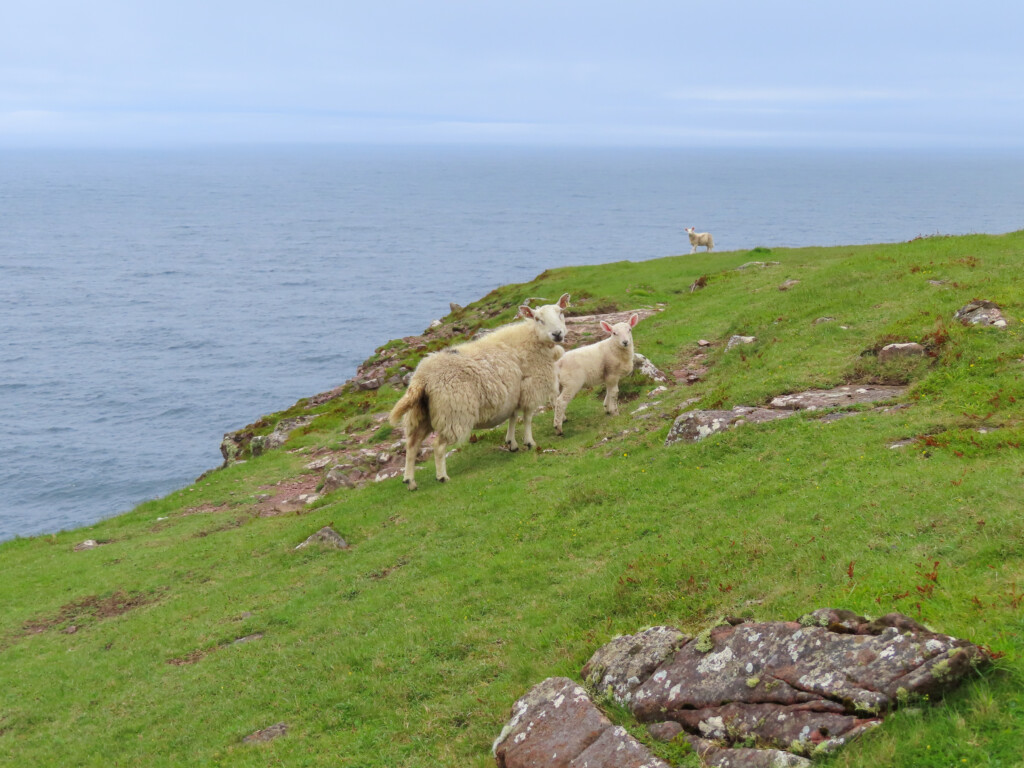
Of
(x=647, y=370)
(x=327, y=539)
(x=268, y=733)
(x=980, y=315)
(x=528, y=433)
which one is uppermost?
(x=980, y=315)

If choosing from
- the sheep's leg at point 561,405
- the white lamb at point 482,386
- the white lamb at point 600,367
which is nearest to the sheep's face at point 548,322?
the white lamb at point 482,386

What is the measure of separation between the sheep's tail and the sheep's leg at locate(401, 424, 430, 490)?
0.69 feet

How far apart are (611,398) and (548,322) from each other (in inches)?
127

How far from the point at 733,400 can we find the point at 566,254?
134179 mm

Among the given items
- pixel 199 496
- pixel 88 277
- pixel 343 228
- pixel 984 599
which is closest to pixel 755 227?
pixel 343 228

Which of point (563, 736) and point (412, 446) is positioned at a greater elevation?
point (563, 736)

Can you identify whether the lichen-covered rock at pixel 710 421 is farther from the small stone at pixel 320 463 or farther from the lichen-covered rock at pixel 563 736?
the small stone at pixel 320 463

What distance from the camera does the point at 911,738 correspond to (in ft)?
19.8

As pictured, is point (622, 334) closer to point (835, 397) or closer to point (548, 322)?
point (548, 322)

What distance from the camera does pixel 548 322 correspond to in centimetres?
2125

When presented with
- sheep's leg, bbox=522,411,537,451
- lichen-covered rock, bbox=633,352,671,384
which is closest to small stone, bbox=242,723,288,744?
sheep's leg, bbox=522,411,537,451

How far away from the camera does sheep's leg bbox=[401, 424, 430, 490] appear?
20.4 metres

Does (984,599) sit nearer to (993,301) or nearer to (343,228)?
(993,301)

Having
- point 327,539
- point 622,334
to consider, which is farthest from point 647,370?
point 327,539
